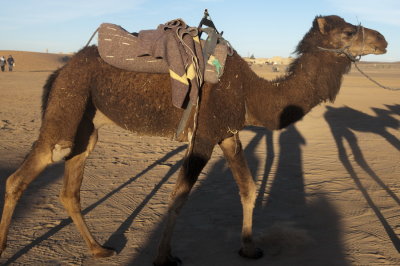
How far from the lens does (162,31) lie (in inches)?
177

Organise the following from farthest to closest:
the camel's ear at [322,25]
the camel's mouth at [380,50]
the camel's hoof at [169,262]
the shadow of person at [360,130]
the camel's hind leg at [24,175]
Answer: the shadow of person at [360,130], the camel's mouth at [380,50], the camel's ear at [322,25], the camel's hoof at [169,262], the camel's hind leg at [24,175]

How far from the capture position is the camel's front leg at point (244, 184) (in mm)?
4801

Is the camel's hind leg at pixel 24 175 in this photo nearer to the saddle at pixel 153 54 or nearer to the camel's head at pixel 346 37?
the saddle at pixel 153 54

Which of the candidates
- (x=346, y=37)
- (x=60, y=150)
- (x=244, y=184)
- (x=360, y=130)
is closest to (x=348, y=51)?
(x=346, y=37)

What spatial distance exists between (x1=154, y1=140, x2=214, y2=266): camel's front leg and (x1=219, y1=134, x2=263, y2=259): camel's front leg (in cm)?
50

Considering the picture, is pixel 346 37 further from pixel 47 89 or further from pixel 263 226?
pixel 47 89

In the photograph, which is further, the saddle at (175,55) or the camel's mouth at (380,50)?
the camel's mouth at (380,50)

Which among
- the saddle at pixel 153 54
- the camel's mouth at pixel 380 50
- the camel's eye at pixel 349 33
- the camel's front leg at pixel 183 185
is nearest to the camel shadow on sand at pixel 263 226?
the camel's front leg at pixel 183 185

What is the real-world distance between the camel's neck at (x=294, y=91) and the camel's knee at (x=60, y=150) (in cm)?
213

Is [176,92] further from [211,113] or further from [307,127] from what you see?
[307,127]

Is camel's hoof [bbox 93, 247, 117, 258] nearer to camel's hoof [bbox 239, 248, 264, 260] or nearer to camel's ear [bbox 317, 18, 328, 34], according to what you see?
camel's hoof [bbox 239, 248, 264, 260]

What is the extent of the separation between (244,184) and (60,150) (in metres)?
2.24

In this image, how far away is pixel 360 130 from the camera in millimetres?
Result: 13227

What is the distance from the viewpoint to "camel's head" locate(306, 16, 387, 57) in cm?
492
